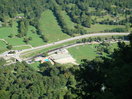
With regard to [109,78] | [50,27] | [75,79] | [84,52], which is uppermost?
[109,78]

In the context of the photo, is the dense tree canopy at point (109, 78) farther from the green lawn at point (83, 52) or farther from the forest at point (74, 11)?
the forest at point (74, 11)

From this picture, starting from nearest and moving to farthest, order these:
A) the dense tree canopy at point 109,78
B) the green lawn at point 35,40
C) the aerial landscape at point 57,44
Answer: the dense tree canopy at point 109,78, the aerial landscape at point 57,44, the green lawn at point 35,40

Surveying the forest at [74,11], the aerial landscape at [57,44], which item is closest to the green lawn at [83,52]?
the aerial landscape at [57,44]

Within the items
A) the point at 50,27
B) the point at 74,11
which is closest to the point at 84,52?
the point at 50,27

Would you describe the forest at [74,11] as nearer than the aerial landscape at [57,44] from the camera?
No

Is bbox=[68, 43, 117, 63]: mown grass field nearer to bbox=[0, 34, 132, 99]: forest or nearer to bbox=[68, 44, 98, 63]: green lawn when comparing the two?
bbox=[68, 44, 98, 63]: green lawn

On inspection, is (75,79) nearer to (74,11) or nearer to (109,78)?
(109,78)

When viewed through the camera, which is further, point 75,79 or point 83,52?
point 83,52

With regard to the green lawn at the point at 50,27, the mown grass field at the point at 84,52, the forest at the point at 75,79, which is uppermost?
the forest at the point at 75,79
